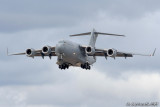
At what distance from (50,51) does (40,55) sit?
3.71m

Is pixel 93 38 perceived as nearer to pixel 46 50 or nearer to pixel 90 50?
pixel 90 50

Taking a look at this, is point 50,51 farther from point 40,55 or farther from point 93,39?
point 93,39

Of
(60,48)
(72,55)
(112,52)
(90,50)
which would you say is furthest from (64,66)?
(112,52)

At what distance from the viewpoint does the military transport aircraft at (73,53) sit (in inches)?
3826

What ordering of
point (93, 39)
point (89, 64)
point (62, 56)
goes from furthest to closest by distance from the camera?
point (93, 39)
point (89, 64)
point (62, 56)

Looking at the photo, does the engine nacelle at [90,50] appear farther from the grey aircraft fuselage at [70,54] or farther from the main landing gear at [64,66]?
the main landing gear at [64,66]

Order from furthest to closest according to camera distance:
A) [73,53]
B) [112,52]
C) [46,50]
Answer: [46,50], [112,52], [73,53]

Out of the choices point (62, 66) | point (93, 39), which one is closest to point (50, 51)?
point (62, 66)

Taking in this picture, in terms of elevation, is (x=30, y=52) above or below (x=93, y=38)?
below

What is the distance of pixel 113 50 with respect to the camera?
329ft

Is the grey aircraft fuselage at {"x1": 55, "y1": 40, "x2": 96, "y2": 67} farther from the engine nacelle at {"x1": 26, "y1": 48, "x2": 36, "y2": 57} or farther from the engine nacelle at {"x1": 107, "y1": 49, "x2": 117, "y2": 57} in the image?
the engine nacelle at {"x1": 26, "y1": 48, "x2": 36, "y2": 57}

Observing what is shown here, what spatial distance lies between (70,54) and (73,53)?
0.75 m

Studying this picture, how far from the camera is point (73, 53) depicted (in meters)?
98.4

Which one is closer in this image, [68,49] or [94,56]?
[68,49]
